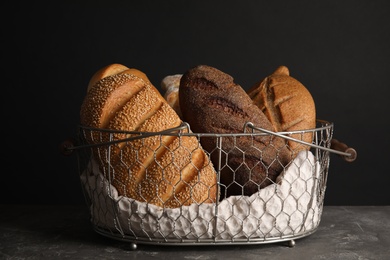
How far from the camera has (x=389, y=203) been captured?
191cm

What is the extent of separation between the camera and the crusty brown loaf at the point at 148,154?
1.08 meters

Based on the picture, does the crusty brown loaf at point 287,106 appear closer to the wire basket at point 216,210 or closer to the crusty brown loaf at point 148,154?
the wire basket at point 216,210

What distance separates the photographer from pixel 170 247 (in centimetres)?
115

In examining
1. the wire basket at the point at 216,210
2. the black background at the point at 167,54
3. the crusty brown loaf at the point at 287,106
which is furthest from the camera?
the black background at the point at 167,54

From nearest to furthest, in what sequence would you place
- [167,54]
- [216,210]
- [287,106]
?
[216,210] < [287,106] < [167,54]

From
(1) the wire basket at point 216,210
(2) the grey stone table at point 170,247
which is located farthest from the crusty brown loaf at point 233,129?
(2) the grey stone table at point 170,247

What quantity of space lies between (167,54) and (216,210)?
2.70ft

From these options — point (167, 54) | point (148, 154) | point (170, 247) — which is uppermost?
point (167, 54)

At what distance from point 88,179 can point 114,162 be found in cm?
10

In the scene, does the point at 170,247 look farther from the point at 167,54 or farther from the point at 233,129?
the point at 167,54

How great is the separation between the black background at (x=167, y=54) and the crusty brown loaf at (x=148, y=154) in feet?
2.25

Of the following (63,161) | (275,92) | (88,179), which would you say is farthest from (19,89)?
(275,92)

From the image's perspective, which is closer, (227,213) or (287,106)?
(227,213)

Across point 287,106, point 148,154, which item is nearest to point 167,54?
point 287,106
